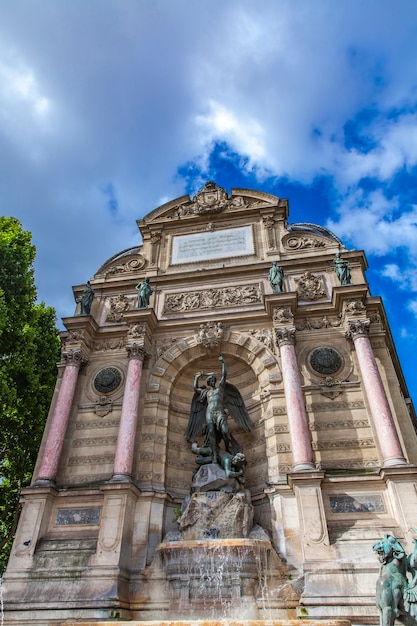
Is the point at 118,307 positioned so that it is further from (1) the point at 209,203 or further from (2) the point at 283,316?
(2) the point at 283,316

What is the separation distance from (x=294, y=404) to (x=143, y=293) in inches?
250

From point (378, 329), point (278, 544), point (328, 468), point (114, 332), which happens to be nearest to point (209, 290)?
point (114, 332)

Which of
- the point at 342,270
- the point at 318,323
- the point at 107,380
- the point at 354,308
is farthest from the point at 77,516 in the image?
the point at 342,270

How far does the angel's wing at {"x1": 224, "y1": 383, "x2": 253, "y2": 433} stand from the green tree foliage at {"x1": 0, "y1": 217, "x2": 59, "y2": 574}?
20.3 ft

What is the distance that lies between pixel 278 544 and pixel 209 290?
8073mm

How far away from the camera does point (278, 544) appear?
9961mm

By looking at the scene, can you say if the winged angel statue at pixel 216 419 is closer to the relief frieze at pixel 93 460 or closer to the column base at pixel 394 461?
the relief frieze at pixel 93 460

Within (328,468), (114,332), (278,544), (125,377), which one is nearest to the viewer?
(278,544)

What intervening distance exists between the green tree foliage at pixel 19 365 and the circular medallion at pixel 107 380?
2.30 m

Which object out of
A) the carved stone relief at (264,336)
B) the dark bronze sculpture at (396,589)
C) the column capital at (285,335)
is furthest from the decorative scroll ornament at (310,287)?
the dark bronze sculpture at (396,589)

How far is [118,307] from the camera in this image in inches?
607

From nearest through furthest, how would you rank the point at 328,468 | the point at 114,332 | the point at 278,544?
the point at 278,544, the point at 328,468, the point at 114,332

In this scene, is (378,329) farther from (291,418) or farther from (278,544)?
(278,544)

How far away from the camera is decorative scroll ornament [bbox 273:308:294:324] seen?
13.0 metres
